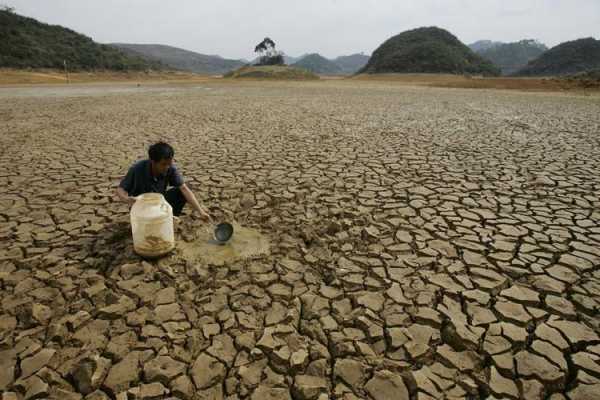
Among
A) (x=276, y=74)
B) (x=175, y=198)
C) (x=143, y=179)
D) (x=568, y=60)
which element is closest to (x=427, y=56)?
(x=568, y=60)

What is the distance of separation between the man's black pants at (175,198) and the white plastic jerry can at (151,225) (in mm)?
554

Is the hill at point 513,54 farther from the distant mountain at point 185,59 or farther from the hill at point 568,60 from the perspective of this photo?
the distant mountain at point 185,59

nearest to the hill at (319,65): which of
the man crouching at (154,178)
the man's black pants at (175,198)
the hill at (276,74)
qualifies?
the hill at (276,74)

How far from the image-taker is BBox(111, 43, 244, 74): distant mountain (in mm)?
113562

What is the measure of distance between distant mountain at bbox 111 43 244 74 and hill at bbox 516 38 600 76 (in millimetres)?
87809

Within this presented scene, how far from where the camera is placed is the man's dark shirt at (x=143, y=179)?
8.94ft

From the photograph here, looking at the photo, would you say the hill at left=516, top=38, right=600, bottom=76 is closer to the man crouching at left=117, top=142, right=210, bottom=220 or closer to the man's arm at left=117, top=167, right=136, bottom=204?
the man crouching at left=117, top=142, right=210, bottom=220

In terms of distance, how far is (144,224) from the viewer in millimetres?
2416

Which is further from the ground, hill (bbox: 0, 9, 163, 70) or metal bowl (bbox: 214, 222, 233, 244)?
hill (bbox: 0, 9, 163, 70)

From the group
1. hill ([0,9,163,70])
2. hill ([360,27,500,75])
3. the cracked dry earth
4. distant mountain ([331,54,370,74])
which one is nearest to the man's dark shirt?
the cracked dry earth

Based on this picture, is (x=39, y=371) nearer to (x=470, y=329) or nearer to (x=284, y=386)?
(x=284, y=386)

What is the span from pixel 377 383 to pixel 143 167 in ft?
7.36

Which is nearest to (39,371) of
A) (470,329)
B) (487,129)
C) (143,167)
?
(143,167)

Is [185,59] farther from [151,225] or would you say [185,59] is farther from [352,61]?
[151,225]
